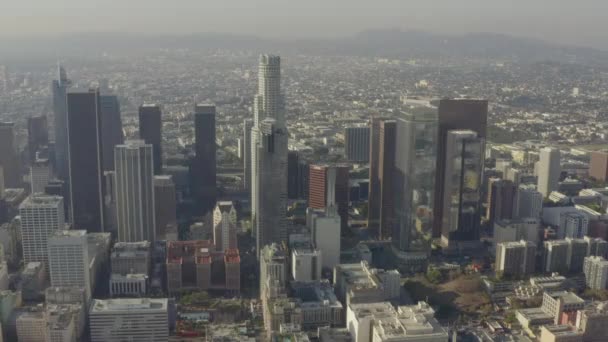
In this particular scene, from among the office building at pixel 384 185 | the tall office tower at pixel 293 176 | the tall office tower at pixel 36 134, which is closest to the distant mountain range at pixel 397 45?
the tall office tower at pixel 36 134

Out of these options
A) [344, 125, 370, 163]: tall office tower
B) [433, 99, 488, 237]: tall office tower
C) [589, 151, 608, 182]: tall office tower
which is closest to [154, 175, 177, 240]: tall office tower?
[433, 99, 488, 237]: tall office tower

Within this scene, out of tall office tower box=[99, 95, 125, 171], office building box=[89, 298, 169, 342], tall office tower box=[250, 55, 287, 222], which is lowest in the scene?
office building box=[89, 298, 169, 342]

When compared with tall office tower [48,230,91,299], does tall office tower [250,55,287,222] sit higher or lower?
higher

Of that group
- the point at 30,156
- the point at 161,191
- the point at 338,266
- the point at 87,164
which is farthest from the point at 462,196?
the point at 30,156

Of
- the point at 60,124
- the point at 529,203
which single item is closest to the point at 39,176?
the point at 60,124

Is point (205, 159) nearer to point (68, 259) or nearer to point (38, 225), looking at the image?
point (38, 225)

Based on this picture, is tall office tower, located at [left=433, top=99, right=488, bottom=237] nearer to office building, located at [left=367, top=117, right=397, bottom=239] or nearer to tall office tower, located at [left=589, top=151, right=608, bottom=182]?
office building, located at [left=367, top=117, right=397, bottom=239]

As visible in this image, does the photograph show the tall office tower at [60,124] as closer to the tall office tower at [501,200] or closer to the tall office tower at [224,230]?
the tall office tower at [224,230]
